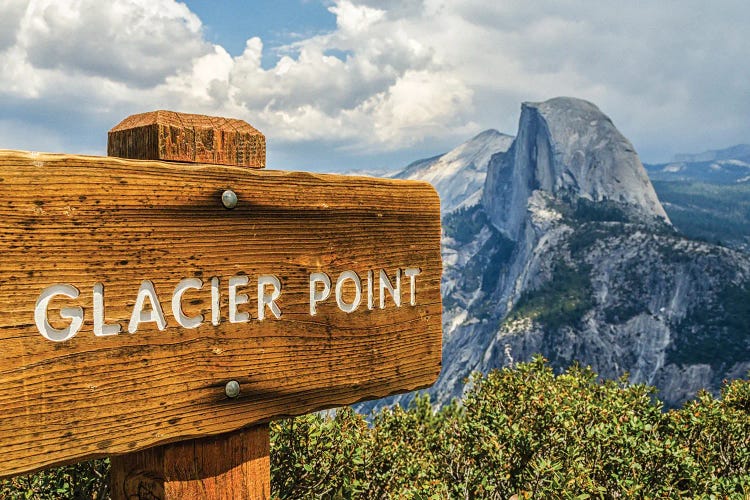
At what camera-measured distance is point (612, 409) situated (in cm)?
723

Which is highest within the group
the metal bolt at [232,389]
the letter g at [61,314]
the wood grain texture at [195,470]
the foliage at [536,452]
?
the letter g at [61,314]

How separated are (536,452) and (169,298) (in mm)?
5573

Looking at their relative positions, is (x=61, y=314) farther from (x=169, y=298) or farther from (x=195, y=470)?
(x=195, y=470)

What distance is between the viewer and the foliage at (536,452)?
550 cm

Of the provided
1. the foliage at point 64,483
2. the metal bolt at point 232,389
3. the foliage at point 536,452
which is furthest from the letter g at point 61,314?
the foliage at point 64,483

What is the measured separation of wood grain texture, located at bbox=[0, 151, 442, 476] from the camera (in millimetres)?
1768

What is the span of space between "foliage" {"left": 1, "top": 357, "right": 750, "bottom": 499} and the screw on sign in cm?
291

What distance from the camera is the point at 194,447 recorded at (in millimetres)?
2145

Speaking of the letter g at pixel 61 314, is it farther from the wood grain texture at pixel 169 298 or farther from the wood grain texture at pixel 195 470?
the wood grain texture at pixel 195 470

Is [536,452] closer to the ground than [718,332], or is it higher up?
higher up

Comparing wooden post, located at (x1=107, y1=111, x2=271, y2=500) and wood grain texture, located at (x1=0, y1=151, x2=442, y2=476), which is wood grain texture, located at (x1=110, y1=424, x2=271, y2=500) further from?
wood grain texture, located at (x1=0, y1=151, x2=442, y2=476)

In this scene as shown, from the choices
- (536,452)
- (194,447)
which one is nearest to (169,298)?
(194,447)

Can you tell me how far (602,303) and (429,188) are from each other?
154m

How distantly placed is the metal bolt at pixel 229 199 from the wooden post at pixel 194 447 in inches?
8.1
